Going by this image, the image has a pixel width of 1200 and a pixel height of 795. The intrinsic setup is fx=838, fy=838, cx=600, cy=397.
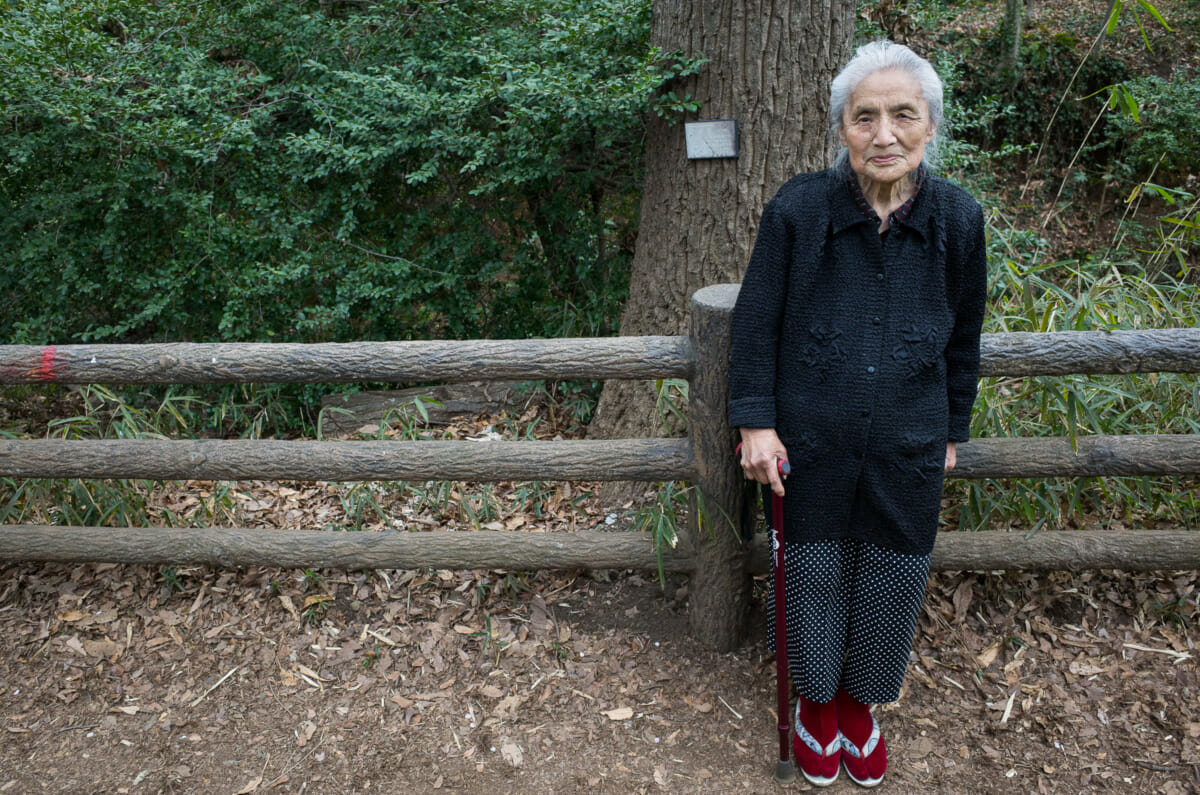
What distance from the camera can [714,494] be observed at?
2742 mm

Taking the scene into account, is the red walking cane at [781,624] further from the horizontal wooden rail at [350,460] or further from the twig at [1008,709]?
the twig at [1008,709]

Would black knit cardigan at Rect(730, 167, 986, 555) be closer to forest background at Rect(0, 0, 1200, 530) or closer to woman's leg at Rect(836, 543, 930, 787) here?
woman's leg at Rect(836, 543, 930, 787)

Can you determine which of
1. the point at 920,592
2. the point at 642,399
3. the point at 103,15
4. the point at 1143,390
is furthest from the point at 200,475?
the point at 1143,390

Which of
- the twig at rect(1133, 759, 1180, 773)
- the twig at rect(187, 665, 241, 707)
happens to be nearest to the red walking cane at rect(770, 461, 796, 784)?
the twig at rect(1133, 759, 1180, 773)

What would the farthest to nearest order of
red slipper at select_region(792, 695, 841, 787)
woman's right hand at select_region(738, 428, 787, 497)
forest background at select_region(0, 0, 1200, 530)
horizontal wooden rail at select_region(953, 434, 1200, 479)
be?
forest background at select_region(0, 0, 1200, 530)
horizontal wooden rail at select_region(953, 434, 1200, 479)
red slipper at select_region(792, 695, 841, 787)
woman's right hand at select_region(738, 428, 787, 497)

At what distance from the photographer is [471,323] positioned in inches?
178

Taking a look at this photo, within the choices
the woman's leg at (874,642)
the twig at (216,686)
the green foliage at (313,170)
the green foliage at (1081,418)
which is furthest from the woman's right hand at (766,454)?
the twig at (216,686)

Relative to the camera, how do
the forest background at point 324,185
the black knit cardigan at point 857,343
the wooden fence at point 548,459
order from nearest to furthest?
1. the black knit cardigan at point 857,343
2. the wooden fence at point 548,459
3. the forest background at point 324,185

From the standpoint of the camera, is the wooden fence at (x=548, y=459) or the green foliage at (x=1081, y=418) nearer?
the wooden fence at (x=548, y=459)

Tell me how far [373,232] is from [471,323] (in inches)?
28.2

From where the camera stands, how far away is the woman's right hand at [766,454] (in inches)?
87.4

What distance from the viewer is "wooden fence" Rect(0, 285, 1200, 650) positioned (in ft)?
8.65

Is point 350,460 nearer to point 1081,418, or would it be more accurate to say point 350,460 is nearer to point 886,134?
point 886,134

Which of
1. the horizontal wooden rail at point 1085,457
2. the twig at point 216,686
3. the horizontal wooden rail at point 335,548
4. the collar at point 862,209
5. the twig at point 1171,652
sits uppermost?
the collar at point 862,209
